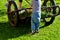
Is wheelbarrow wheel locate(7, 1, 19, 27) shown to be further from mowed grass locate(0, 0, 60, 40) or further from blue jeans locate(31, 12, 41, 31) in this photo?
blue jeans locate(31, 12, 41, 31)

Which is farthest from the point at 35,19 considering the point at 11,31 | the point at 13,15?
the point at 13,15

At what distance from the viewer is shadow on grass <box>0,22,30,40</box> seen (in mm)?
7797

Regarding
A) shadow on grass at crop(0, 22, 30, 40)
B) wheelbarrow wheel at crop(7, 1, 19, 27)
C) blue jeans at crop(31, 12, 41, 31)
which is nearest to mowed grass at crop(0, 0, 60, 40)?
shadow on grass at crop(0, 22, 30, 40)

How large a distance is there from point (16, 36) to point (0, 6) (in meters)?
3.89

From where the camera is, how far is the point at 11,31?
8.20 metres

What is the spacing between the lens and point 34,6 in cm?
753

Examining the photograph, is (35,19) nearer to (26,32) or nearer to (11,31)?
(26,32)

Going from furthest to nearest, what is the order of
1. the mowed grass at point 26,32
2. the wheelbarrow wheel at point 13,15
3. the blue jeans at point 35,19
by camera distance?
the wheelbarrow wheel at point 13,15, the mowed grass at point 26,32, the blue jeans at point 35,19

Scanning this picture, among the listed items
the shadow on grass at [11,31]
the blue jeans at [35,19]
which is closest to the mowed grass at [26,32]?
the shadow on grass at [11,31]

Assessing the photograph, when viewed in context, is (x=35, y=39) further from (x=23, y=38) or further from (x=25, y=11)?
(x=25, y=11)

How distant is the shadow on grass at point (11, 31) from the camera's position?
780cm

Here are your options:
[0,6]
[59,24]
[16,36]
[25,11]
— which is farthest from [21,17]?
[0,6]

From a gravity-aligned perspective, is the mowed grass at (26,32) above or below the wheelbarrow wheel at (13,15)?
below

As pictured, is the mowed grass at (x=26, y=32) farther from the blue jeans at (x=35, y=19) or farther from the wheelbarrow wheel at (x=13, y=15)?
the blue jeans at (x=35, y=19)
